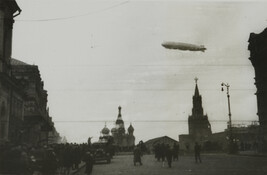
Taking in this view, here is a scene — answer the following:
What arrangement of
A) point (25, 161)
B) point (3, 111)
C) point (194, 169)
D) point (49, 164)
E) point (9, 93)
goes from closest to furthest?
point (25, 161)
point (49, 164)
point (194, 169)
point (3, 111)
point (9, 93)

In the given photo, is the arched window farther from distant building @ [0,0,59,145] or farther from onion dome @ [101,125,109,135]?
onion dome @ [101,125,109,135]

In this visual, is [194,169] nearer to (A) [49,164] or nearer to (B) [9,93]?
(A) [49,164]

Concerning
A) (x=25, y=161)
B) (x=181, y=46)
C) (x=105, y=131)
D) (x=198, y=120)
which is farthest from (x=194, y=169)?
(x=105, y=131)

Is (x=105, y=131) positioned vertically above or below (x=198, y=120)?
below

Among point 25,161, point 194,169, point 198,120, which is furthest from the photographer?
point 198,120

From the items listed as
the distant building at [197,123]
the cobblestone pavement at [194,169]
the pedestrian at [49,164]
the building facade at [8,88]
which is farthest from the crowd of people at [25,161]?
the distant building at [197,123]

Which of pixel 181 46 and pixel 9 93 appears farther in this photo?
pixel 9 93

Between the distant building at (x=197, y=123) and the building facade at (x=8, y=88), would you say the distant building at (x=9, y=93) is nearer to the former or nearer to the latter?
the building facade at (x=8, y=88)

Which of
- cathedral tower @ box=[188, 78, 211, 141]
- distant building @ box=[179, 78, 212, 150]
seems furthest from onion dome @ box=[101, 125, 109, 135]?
cathedral tower @ box=[188, 78, 211, 141]
